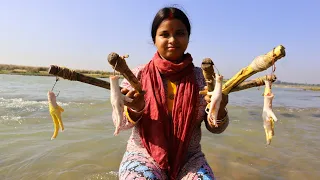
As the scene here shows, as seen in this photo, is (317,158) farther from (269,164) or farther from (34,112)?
(34,112)

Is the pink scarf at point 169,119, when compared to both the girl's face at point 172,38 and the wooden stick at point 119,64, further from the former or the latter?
the wooden stick at point 119,64

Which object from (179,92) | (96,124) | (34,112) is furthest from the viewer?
(34,112)

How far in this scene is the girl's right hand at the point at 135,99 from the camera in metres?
2.09

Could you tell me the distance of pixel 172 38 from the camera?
2.47 meters

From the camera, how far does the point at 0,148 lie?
4.77 m

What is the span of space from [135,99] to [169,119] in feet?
1.40

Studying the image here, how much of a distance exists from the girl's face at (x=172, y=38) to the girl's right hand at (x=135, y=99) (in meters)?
0.57

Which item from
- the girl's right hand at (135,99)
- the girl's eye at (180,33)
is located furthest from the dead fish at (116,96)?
the girl's eye at (180,33)

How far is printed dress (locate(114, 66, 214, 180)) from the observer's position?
7.18ft

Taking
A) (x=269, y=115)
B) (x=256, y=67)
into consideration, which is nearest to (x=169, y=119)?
(x=269, y=115)

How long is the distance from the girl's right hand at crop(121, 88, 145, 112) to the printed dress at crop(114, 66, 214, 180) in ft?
0.52

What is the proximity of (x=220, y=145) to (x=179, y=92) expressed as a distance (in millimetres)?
3452

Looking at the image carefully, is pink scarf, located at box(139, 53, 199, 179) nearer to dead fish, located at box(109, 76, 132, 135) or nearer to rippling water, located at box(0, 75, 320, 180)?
dead fish, located at box(109, 76, 132, 135)

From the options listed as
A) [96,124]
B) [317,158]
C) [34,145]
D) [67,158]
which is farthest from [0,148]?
[317,158]
